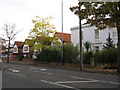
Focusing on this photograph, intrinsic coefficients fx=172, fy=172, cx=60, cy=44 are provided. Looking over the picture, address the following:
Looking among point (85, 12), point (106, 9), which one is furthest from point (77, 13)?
point (106, 9)

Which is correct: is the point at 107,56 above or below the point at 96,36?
below

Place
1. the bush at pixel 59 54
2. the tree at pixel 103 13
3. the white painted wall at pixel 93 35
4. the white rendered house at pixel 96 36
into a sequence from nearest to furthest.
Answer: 1. the tree at pixel 103 13
2. the bush at pixel 59 54
3. the white rendered house at pixel 96 36
4. the white painted wall at pixel 93 35

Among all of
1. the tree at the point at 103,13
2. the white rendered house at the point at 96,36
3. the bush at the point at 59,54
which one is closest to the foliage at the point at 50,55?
the bush at the point at 59,54

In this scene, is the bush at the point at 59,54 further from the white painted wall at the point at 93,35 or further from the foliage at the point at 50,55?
the white painted wall at the point at 93,35

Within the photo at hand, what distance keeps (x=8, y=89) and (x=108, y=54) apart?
51.9 feet

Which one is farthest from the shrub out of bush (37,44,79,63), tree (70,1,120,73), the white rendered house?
the white rendered house

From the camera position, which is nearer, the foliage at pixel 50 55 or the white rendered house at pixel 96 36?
the foliage at pixel 50 55

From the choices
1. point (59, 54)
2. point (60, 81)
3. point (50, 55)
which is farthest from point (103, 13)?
point (50, 55)

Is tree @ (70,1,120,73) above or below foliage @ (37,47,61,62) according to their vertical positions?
above

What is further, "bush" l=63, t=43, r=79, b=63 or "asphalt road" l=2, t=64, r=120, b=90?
"bush" l=63, t=43, r=79, b=63

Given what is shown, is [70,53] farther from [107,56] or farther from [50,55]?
[107,56]

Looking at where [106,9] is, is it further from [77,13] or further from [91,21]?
[77,13]

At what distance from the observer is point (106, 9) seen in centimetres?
1443

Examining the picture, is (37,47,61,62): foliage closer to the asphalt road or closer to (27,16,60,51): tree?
(27,16,60,51): tree
